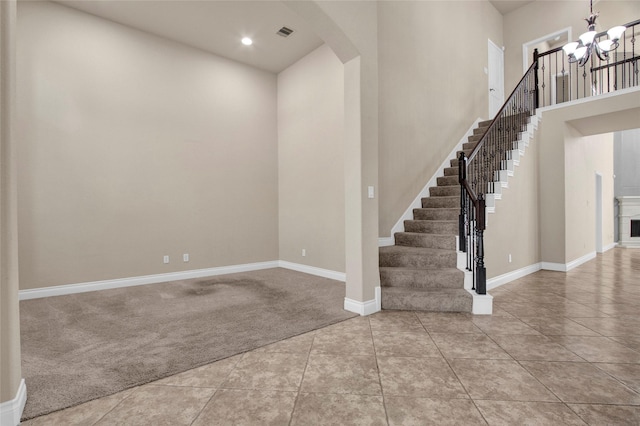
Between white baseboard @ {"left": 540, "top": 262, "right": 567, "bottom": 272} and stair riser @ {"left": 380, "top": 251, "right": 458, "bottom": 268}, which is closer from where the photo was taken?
stair riser @ {"left": 380, "top": 251, "right": 458, "bottom": 268}

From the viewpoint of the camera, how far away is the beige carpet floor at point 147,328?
215cm

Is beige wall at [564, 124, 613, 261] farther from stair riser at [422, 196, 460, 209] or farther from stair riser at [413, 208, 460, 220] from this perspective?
stair riser at [413, 208, 460, 220]

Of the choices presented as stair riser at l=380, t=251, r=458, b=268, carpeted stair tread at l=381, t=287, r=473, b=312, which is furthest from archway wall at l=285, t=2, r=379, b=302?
stair riser at l=380, t=251, r=458, b=268

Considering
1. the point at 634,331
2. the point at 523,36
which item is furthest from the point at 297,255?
the point at 523,36

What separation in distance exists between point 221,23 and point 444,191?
14.8 feet

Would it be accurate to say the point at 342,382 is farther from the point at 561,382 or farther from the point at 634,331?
the point at 634,331

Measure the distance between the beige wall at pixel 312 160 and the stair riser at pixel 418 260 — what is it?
106 cm

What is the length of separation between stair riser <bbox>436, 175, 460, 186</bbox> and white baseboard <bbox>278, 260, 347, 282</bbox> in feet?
8.12

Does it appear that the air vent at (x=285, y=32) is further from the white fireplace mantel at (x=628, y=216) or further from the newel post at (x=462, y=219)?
the white fireplace mantel at (x=628, y=216)

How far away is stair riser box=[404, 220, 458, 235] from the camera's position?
441cm

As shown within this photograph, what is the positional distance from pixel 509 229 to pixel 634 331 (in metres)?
2.22

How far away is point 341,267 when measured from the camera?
5.17 meters

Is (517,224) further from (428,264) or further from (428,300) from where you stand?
(428,300)

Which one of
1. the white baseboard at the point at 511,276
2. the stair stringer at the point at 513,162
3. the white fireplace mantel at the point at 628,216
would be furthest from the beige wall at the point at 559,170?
the white fireplace mantel at the point at 628,216
